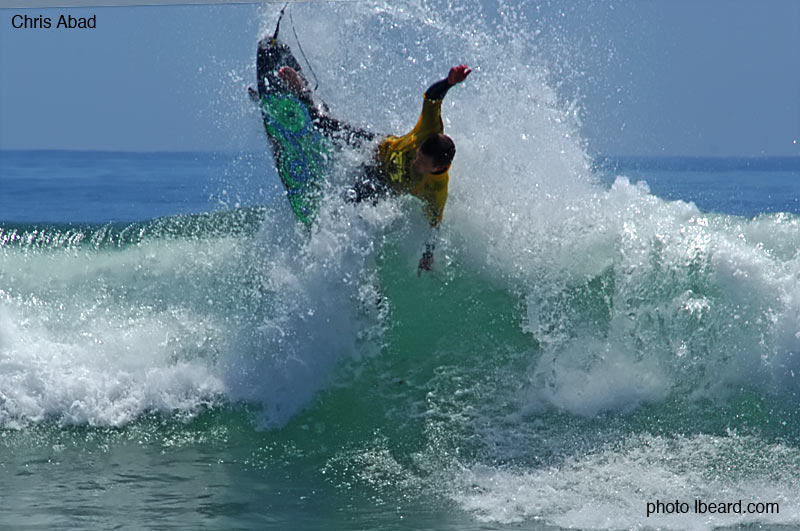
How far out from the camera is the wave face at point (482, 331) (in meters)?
5.09

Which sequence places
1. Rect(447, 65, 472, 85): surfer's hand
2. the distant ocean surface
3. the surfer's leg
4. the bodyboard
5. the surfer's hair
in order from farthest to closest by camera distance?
the distant ocean surface
the surfer's leg
the bodyboard
the surfer's hair
Rect(447, 65, 472, 85): surfer's hand

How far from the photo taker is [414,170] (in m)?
5.55

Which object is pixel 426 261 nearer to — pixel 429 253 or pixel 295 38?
pixel 429 253

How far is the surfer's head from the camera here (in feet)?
17.1

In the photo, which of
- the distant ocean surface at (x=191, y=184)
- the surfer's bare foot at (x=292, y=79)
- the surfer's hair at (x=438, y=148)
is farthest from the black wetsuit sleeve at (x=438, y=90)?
the distant ocean surface at (x=191, y=184)

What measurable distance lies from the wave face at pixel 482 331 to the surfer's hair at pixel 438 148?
2.27 feet

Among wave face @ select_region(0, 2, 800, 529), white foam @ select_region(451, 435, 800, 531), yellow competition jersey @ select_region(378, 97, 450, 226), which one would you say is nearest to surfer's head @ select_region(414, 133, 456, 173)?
yellow competition jersey @ select_region(378, 97, 450, 226)

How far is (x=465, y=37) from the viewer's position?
6.89 meters

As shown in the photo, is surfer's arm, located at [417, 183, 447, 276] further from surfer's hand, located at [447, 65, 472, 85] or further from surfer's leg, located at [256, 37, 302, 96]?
surfer's leg, located at [256, 37, 302, 96]

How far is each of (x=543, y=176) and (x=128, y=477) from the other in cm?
358

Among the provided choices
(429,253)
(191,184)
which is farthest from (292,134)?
(191,184)

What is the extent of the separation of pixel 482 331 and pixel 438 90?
179 cm

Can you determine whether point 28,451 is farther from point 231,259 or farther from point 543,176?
point 543,176

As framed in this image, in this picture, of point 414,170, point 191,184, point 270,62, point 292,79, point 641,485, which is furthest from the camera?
point 191,184
